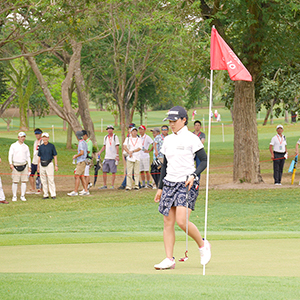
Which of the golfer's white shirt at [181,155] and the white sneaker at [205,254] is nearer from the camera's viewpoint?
the white sneaker at [205,254]

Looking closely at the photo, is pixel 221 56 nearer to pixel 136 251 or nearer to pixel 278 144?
pixel 136 251

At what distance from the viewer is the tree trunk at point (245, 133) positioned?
19000 millimetres

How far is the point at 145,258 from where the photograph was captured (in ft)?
23.7

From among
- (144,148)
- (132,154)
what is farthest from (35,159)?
(144,148)

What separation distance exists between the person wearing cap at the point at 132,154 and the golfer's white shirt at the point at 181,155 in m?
11.6

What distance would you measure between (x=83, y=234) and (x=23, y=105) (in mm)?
49440

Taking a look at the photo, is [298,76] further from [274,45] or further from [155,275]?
[155,275]

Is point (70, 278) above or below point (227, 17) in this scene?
below

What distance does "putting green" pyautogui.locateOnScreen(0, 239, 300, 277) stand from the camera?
6181mm

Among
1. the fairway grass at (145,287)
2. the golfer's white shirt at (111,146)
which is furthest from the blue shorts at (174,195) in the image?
the golfer's white shirt at (111,146)

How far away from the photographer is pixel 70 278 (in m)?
5.34

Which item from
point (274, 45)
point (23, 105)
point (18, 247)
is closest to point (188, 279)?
point (18, 247)

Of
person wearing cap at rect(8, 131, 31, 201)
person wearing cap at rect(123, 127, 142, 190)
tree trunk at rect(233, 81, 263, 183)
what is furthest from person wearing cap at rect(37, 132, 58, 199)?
tree trunk at rect(233, 81, 263, 183)

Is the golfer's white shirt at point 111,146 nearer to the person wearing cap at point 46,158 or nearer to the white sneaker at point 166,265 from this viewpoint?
the person wearing cap at point 46,158
